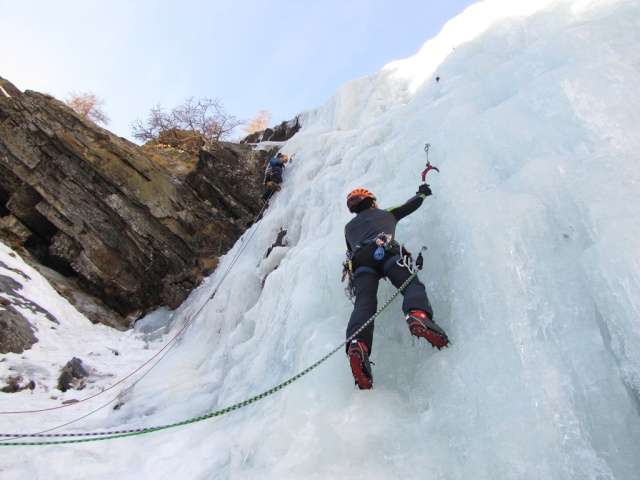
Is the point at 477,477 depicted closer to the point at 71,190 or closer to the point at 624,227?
the point at 624,227

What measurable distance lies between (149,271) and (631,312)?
9.27 metres

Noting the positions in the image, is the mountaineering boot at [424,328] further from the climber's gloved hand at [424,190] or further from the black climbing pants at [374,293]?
the climber's gloved hand at [424,190]

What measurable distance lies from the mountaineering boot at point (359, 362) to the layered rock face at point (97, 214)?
7525 millimetres

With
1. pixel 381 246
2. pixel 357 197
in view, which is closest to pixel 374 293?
pixel 381 246

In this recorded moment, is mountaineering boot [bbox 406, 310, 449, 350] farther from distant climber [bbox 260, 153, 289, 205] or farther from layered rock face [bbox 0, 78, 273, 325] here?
layered rock face [bbox 0, 78, 273, 325]

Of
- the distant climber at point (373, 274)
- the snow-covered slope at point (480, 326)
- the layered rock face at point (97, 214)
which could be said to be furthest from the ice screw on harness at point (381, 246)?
the layered rock face at point (97, 214)

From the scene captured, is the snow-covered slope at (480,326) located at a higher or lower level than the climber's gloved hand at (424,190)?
lower

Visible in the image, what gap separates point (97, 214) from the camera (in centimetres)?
973

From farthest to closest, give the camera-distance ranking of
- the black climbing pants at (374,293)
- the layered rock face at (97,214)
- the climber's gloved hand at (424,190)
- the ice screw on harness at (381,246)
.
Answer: the layered rock face at (97,214)
the climber's gloved hand at (424,190)
the ice screw on harness at (381,246)
the black climbing pants at (374,293)

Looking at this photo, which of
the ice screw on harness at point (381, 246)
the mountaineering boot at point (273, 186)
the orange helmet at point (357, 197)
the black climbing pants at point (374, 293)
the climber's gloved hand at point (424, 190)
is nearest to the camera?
the black climbing pants at point (374, 293)

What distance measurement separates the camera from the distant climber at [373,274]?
2695 mm

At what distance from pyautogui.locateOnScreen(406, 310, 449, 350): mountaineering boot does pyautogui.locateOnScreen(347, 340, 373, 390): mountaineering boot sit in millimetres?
326

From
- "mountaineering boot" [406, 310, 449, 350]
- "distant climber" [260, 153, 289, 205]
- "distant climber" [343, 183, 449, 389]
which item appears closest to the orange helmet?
"distant climber" [343, 183, 449, 389]

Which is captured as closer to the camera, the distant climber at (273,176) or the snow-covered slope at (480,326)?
the snow-covered slope at (480,326)
